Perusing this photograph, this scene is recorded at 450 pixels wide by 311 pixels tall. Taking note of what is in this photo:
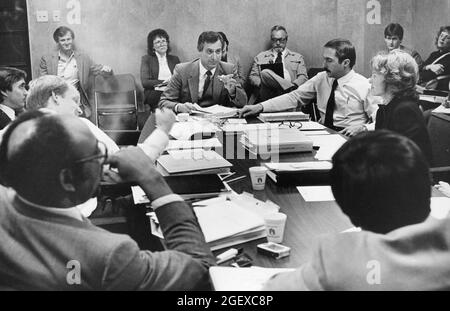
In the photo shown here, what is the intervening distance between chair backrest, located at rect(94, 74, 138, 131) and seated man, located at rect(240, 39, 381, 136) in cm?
A: 236

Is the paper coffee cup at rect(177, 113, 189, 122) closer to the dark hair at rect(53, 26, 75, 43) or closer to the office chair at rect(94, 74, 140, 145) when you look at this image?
the office chair at rect(94, 74, 140, 145)

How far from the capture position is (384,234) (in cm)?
116

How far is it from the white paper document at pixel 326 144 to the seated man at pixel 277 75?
2.44 meters

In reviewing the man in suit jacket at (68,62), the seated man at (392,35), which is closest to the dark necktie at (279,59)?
the man in suit jacket at (68,62)

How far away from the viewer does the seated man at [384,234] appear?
3.63ft

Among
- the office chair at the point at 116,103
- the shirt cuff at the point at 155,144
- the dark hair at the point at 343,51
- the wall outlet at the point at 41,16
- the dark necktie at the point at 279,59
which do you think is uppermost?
the wall outlet at the point at 41,16

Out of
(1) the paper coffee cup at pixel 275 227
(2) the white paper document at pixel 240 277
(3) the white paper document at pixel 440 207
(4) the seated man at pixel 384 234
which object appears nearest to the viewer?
(4) the seated man at pixel 384 234

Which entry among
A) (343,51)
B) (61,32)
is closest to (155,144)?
(343,51)

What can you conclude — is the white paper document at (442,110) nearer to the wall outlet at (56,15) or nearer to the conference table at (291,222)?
the conference table at (291,222)

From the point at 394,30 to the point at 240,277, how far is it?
2849 mm

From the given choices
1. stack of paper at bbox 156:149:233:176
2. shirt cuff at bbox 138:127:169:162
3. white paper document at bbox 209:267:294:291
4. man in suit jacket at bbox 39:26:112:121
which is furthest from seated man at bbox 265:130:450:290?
man in suit jacket at bbox 39:26:112:121

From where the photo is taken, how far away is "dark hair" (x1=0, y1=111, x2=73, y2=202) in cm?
116
